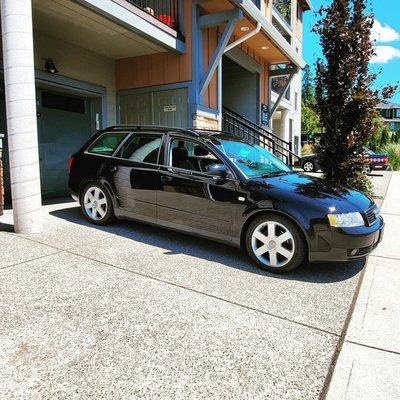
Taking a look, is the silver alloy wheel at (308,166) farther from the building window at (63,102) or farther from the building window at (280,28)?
the building window at (63,102)

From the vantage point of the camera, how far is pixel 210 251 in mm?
4609

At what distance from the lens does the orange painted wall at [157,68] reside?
8453mm

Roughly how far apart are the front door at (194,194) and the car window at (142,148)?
9.0 inches

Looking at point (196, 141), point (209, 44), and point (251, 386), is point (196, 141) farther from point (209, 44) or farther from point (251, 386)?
point (209, 44)

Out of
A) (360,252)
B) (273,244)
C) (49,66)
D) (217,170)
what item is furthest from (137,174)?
(49,66)

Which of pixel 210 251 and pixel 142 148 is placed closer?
pixel 210 251

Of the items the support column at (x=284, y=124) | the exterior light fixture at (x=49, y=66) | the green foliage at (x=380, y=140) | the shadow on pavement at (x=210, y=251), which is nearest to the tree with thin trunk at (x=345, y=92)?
the shadow on pavement at (x=210, y=251)

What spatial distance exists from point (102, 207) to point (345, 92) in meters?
6.35

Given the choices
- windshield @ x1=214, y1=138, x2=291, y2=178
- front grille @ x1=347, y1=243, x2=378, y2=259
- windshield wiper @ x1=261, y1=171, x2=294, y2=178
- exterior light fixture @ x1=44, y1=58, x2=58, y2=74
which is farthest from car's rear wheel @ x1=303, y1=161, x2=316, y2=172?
front grille @ x1=347, y1=243, x2=378, y2=259

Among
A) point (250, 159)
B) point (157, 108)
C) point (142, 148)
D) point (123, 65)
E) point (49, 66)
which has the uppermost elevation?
point (123, 65)

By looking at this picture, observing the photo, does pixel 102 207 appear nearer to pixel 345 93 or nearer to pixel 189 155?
pixel 189 155

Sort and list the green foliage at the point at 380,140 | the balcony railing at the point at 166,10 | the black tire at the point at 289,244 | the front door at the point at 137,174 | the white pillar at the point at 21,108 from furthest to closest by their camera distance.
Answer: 1. the green foliage at the point at 380,140
2. the balcony railing at the point at 166,10
3. the front door at the point at 137,174
4. the white pillar at the point at 21,108
5. the black tire at the point at 289,244

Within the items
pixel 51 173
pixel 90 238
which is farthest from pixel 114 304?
pixel 51 173

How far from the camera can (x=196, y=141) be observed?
15.5ft
